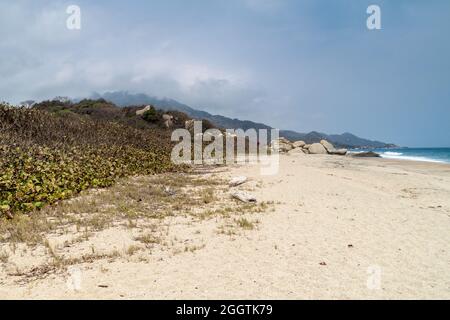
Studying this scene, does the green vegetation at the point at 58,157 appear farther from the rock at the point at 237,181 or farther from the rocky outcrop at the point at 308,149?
the rocky outcrop at the point at 308,149

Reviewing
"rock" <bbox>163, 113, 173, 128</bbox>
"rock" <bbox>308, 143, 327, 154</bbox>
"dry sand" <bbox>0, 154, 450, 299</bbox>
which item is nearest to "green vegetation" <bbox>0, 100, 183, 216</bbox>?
"dry sand" <bbox>0, 154, 450, 299</bbox>

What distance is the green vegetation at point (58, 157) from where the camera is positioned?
10773 mm

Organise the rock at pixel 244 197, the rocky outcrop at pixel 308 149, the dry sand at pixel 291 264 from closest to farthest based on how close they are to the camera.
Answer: the dry sand at pixel 291 264 → the rock at pixel 244 197 → the rocky outcrop at pixel 308 149

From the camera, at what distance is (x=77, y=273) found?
5.78 metres

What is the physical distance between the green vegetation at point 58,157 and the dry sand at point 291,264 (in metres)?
4.24

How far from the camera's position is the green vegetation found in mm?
10773

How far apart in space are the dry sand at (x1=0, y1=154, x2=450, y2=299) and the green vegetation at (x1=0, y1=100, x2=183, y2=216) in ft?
13.9

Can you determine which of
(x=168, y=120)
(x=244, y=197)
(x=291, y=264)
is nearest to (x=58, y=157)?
(x=244, y=197)

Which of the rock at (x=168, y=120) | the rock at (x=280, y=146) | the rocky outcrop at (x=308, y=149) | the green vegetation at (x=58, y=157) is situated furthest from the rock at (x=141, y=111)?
the rock at (x=280, y=146)

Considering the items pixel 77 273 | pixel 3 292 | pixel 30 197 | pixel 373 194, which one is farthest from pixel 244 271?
pixel 373 194

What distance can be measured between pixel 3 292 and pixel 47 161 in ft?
33.0

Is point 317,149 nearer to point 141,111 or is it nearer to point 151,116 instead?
point 151,116

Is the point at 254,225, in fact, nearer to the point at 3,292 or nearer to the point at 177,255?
the point at 177,255
